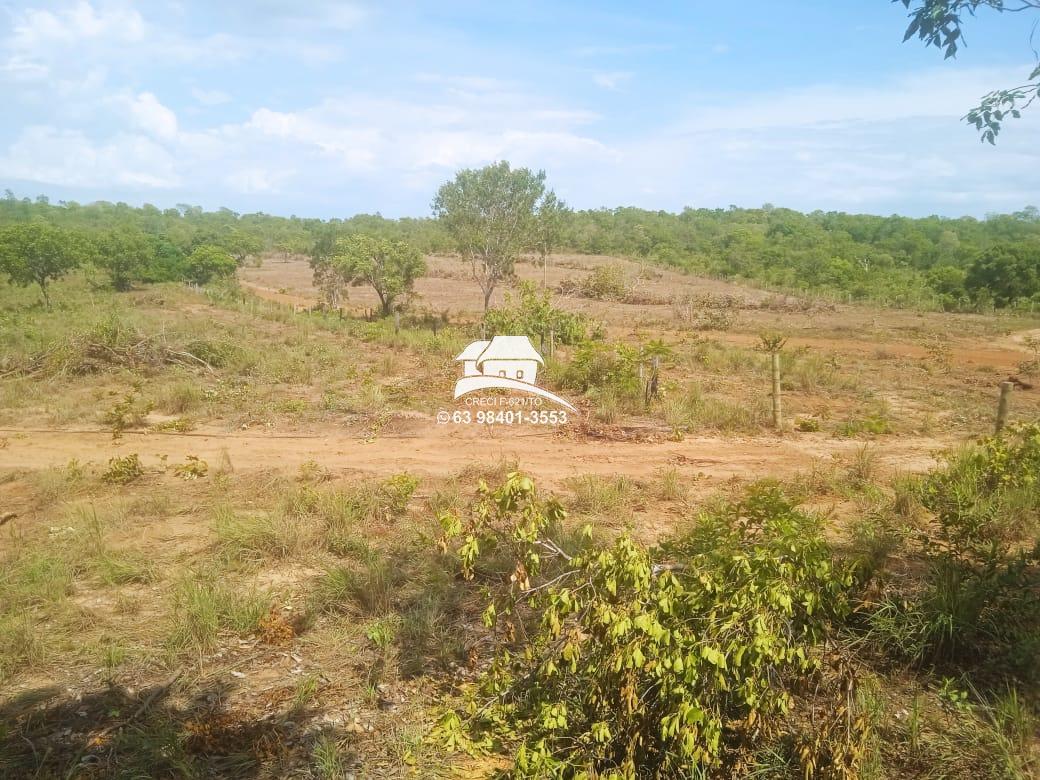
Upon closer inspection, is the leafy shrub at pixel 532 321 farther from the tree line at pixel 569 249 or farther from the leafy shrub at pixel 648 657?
the leafy shrub at pixel 648 657

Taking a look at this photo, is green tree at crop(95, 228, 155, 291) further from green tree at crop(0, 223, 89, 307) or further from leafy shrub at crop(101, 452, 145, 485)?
leafy shrub at crop(101, 452, 145, 485)

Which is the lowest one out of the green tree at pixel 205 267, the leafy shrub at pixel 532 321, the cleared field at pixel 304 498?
the cleared field at pixel 304 498

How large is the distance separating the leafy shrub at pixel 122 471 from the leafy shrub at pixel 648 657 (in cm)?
555

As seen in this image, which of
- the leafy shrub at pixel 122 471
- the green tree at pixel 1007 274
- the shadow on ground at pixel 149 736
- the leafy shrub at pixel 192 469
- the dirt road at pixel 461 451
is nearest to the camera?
the shadow on ground at pixel 149 736

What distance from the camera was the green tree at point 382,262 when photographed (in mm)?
19516

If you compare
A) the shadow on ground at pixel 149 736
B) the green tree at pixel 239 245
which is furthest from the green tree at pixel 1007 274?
the green tree at pixel 239 245

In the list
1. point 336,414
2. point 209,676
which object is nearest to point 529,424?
point 336,414

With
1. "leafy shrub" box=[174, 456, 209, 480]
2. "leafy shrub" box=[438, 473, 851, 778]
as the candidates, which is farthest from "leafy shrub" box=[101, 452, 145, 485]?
"leafy shrub" box=[438, 473, 851, 778]

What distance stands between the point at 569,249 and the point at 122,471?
122 ft

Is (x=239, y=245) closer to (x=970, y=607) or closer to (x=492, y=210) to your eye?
(x=492, y=210)

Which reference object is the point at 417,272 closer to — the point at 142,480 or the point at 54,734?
the point at 142,480

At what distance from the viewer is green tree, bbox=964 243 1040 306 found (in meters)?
24.6

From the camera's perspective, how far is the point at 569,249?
42344 millimetres

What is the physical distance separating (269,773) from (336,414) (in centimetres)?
718
